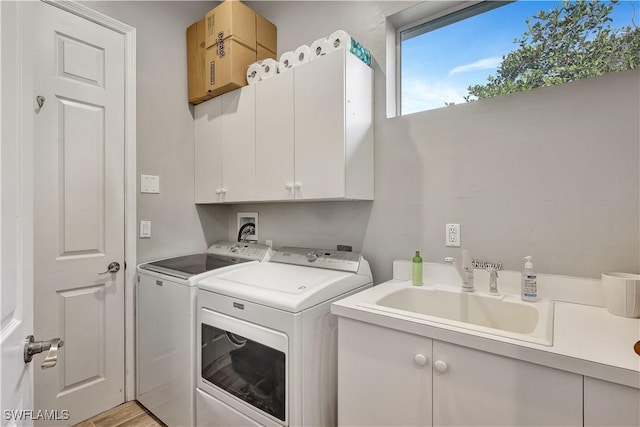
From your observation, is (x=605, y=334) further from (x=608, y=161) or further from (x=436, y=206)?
(x=436, y=206)

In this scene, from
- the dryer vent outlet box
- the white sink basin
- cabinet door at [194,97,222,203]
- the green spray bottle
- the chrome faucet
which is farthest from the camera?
the dryer vent outlet box

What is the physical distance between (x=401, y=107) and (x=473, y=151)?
A: 585 millimetres

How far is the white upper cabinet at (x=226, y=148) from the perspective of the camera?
210 cm

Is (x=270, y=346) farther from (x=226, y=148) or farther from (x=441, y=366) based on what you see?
(x=226, y=148)

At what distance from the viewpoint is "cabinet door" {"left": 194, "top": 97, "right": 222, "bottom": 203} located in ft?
7.56

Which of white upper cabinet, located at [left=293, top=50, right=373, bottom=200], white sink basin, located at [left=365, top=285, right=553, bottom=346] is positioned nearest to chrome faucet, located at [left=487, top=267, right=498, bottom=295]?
white sink basin, located at [left=365, top=285, right=553, bottom=346]

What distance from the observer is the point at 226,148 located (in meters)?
2.24

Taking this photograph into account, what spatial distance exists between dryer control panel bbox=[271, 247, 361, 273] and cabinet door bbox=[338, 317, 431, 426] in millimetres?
516

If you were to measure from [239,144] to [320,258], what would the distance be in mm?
979

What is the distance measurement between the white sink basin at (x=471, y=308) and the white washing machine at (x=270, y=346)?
0.91 feet

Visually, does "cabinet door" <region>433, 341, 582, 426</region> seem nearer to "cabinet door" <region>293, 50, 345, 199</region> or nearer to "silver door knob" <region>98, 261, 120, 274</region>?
"cabinet door" <region>293, 50, 345, 199</region>

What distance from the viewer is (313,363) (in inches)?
54.8

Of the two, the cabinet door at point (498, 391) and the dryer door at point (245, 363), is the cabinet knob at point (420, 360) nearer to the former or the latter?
the cabinet door at point (498, 391)

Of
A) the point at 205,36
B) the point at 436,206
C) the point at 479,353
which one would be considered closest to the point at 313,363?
the point at 479,353
